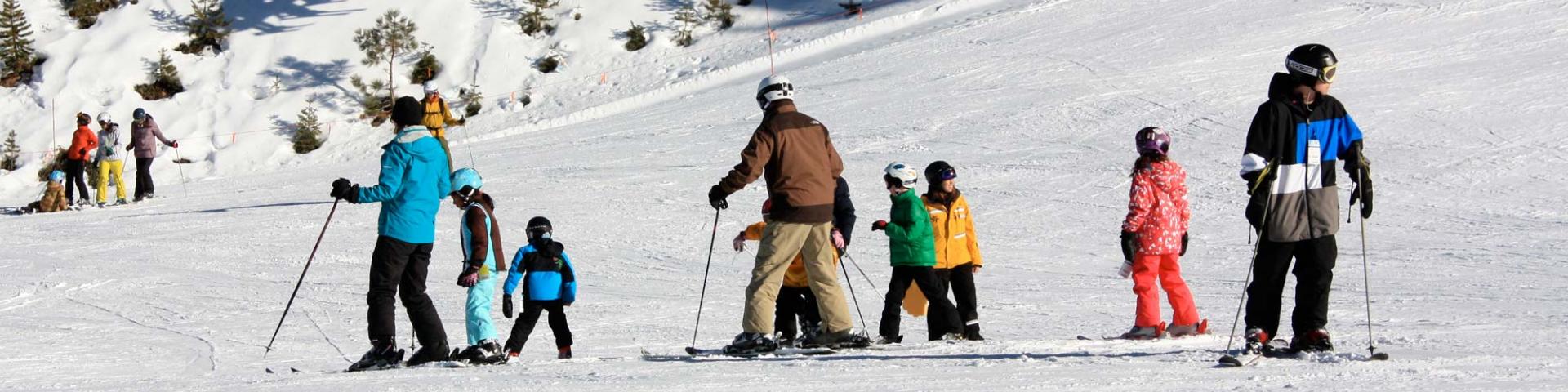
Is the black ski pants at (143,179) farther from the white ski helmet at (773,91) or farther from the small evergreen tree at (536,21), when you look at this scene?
the white ski helmet at (773,91)

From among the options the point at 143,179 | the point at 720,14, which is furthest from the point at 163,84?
the point at 143,179

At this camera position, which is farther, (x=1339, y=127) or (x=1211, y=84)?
(x=1211, y=84)

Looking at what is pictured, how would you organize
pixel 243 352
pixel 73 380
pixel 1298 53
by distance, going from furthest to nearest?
pixel 243 352, pixel 73 380, pixel 1298 53

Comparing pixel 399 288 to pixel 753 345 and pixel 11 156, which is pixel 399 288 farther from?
pixel 11 156

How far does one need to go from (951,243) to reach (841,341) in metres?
1.19

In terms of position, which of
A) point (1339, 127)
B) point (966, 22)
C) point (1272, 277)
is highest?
point (966, 22)

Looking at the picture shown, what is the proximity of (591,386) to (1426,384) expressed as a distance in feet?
9.92

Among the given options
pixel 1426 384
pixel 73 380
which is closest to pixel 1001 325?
pixel 1426 384

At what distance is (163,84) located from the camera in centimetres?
3008

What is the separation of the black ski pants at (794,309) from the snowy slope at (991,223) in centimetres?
75

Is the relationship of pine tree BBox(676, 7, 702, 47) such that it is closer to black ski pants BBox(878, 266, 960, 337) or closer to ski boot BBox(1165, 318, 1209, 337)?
black ski pants BBox(878, 266, 960, 337)

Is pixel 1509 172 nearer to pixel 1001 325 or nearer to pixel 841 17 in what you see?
pixel 1001 325

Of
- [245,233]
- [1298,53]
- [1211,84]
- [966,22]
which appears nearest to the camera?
[1298,53]

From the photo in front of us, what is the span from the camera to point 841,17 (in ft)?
93.2
